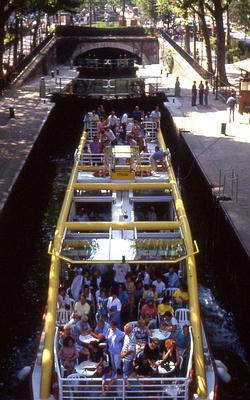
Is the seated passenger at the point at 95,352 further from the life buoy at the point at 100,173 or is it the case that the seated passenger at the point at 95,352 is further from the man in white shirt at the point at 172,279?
the life buoy at the point at 100,173

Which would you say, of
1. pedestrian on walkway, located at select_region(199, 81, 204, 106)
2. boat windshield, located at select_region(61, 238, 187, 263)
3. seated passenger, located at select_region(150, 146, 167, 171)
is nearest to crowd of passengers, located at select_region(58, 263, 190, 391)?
boat windshield, located at select_region(61, 238, 187, 263)

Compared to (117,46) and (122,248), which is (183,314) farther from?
(117,46)

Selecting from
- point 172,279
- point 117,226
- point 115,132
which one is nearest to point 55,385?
point 172,279

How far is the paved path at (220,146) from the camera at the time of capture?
24219mm

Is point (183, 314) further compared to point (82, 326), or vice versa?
point (183, 314)

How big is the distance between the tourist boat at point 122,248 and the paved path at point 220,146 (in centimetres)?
262

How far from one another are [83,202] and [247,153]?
12373mm

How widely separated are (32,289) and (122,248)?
22.8ft

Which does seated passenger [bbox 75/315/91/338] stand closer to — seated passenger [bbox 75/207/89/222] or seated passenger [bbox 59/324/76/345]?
seated passenger [bbox 59/324/76/345]

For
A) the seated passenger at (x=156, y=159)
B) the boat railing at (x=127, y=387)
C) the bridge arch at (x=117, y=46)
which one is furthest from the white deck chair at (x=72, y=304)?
the bridge arch at (x=117, y=46)

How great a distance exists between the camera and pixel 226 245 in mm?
23391

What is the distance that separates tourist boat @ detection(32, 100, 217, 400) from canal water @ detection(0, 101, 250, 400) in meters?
2.45

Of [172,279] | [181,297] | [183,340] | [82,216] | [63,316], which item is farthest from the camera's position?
[82,216]

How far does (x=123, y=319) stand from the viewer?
16.7 metres
